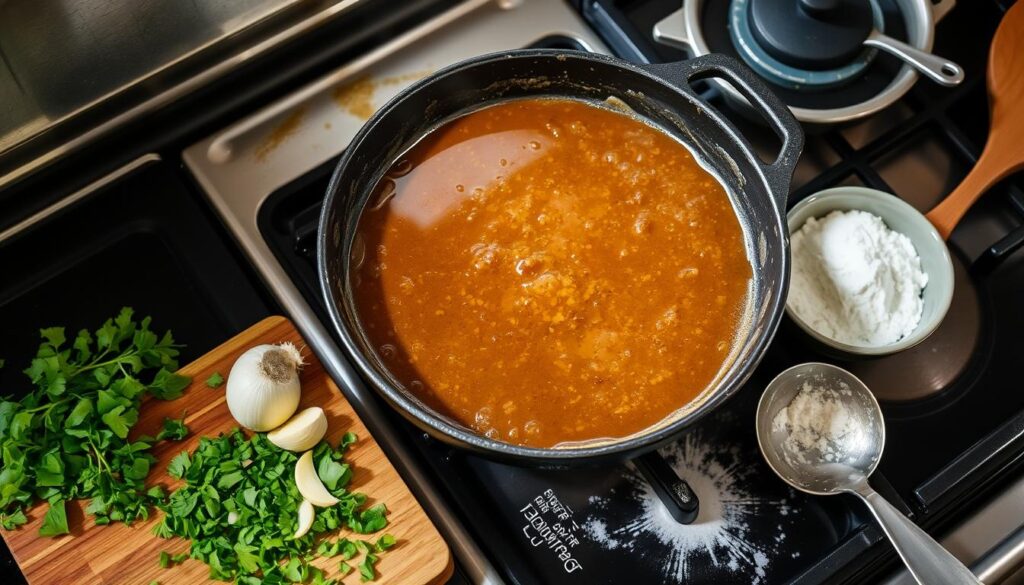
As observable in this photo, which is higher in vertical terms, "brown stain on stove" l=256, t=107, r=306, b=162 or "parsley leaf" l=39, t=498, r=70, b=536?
"brown stain on stove" l=256, t=107, r=306, b=162

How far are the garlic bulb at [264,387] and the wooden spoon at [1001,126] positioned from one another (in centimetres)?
93

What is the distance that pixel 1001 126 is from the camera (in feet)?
4.82

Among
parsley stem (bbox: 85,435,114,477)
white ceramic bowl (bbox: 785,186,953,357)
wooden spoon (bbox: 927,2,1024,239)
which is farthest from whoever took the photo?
wooden spoon (bbox: 927,2,1024,239)

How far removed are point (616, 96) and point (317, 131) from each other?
17.4 inches

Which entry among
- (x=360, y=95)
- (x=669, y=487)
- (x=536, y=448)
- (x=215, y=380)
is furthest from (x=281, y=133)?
(x=669, y=487)

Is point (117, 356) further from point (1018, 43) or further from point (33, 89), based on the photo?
point (1018, 43)

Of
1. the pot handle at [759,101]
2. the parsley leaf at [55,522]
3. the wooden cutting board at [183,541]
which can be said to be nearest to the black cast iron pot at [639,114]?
the pot handle at [759,101]

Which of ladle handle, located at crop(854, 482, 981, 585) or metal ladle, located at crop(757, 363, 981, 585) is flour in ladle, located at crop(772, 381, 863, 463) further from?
ladle handle, located at crop(854, 482, 981, 585)

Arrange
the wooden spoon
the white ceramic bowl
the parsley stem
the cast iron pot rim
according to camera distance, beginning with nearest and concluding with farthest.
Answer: the cast iron pot rim → the parsley stem → the white ceramic bowl → the wooden spoon

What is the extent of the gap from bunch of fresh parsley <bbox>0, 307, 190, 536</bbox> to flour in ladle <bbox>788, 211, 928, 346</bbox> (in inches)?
33.4

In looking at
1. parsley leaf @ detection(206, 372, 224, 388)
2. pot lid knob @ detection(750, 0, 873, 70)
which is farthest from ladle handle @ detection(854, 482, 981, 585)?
parsley leaf @ detection(206, 372, 224, 388)

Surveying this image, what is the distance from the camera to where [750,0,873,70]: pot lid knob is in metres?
1.45

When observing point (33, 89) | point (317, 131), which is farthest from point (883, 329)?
point (33, 89)

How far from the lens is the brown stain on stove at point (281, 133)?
1.44 meters
